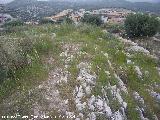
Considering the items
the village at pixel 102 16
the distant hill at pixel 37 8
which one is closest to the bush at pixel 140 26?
the village at pixel 102 16

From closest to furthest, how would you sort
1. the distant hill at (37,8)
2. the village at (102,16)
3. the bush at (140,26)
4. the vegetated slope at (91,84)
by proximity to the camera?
1. the vegetated slope at (91,84)
2. the bush at (140,26)
3. the village at (102,16)
4. the distant hill at (37,8)

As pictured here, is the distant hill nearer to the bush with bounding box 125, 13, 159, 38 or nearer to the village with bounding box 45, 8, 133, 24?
the village with bounding box 45, 8, 133, 24

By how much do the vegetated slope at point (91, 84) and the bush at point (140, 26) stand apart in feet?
20.8

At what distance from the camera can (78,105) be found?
517 inches

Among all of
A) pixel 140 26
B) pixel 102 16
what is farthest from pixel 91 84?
pixel 102 16

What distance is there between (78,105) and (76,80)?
1808mm

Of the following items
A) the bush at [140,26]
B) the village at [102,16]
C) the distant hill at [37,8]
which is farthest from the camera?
the distant hill at [37,8]

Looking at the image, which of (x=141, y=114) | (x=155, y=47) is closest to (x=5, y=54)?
(x=141, y=114)

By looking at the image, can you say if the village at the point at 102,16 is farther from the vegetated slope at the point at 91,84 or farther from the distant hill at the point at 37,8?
the vegetated slope at the point at 91,84

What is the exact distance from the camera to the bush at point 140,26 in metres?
26.9

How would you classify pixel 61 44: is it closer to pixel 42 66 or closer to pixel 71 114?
pixel 42 66

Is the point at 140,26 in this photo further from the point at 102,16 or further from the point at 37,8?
the point at 37,8

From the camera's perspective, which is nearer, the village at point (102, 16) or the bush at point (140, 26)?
the bush at point (140, 26)

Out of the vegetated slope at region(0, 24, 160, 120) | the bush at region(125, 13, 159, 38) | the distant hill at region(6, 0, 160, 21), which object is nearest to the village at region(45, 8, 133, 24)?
Result: the distant hill at region(6, 0, 160, 21)
